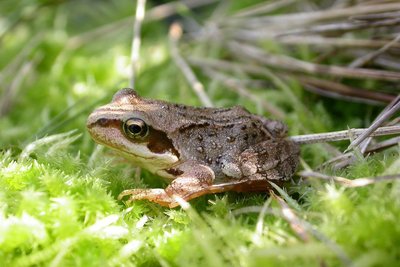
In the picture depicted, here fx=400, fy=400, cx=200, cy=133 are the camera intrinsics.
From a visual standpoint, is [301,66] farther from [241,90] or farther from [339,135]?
[339,135]

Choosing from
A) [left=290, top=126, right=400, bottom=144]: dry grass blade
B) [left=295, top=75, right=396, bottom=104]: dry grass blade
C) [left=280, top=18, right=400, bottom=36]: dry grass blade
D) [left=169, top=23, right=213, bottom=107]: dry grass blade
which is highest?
[left=169, top=23, right=213, bottom=107]: dry grass blade

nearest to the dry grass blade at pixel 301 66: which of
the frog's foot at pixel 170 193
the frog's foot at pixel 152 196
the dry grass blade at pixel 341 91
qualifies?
the dry grass blade at pixel 341 91

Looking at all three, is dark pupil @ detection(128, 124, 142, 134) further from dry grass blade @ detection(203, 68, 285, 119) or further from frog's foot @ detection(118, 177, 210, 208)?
dry grass blade @ detection(203, 68, 285, 119)

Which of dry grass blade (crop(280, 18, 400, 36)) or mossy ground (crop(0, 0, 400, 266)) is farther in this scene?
dry grass blade (crop(280, 18, 400, 36))

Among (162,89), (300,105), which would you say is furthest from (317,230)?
(162,89)

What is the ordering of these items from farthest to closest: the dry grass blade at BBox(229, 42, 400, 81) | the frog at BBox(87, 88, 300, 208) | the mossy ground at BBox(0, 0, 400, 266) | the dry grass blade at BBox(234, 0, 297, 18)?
1. the dry grass blade at BBox(234, 0, 297, 18)
2. the dry grass blade at BBox(229, 42, 400, 81)
3. the frog at BBox(87, 88, 300, 208)
4. the mossy ground at BBox(0, 0, 400, 266)

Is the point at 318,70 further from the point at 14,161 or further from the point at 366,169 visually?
the point at 14,161

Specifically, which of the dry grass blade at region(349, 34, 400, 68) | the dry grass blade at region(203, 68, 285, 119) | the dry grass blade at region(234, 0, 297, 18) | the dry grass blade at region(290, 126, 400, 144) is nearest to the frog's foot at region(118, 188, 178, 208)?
the dry grass blade at region(290, 126, 400, 144)

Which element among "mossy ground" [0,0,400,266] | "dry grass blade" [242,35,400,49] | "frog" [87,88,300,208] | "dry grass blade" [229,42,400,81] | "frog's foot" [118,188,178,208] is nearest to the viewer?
"mossy ground" [0,0,400,266]

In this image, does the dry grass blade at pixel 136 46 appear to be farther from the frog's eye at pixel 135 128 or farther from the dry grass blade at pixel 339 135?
the dry grass blade at pixel 339 135
